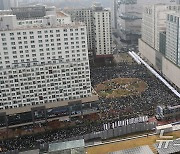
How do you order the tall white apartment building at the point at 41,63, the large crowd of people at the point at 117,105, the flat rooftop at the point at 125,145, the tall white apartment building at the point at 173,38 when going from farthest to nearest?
the tall white apartment building at the point at 173,38 → the tall white apartment building at the point at 41,63 → the large crowd of people at the point at 117,105 → the flat rooftop at the point at 125,145

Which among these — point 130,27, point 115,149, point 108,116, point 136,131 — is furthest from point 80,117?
point 130,27

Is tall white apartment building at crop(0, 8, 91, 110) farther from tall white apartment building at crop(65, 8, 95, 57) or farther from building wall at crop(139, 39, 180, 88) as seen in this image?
tall white apartment building at crop(65, 8, 95, 57)

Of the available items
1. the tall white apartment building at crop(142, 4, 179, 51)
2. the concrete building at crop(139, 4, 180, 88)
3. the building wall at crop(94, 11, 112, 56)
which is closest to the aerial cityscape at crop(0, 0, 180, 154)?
the concrete building at crop(139, 4, 180, 88)

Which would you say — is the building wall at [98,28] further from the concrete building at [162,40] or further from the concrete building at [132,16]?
the concrete building at [132,16]

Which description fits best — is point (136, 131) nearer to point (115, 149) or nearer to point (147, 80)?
point (115, 149)

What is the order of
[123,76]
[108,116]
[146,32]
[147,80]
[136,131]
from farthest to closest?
[146,32] → [123,76] → [147,80] → [108,116] → [136,131]

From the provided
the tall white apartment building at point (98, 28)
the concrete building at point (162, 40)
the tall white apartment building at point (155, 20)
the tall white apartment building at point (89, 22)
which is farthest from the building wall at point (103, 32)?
the tall white apartment building at point (155, 20)
